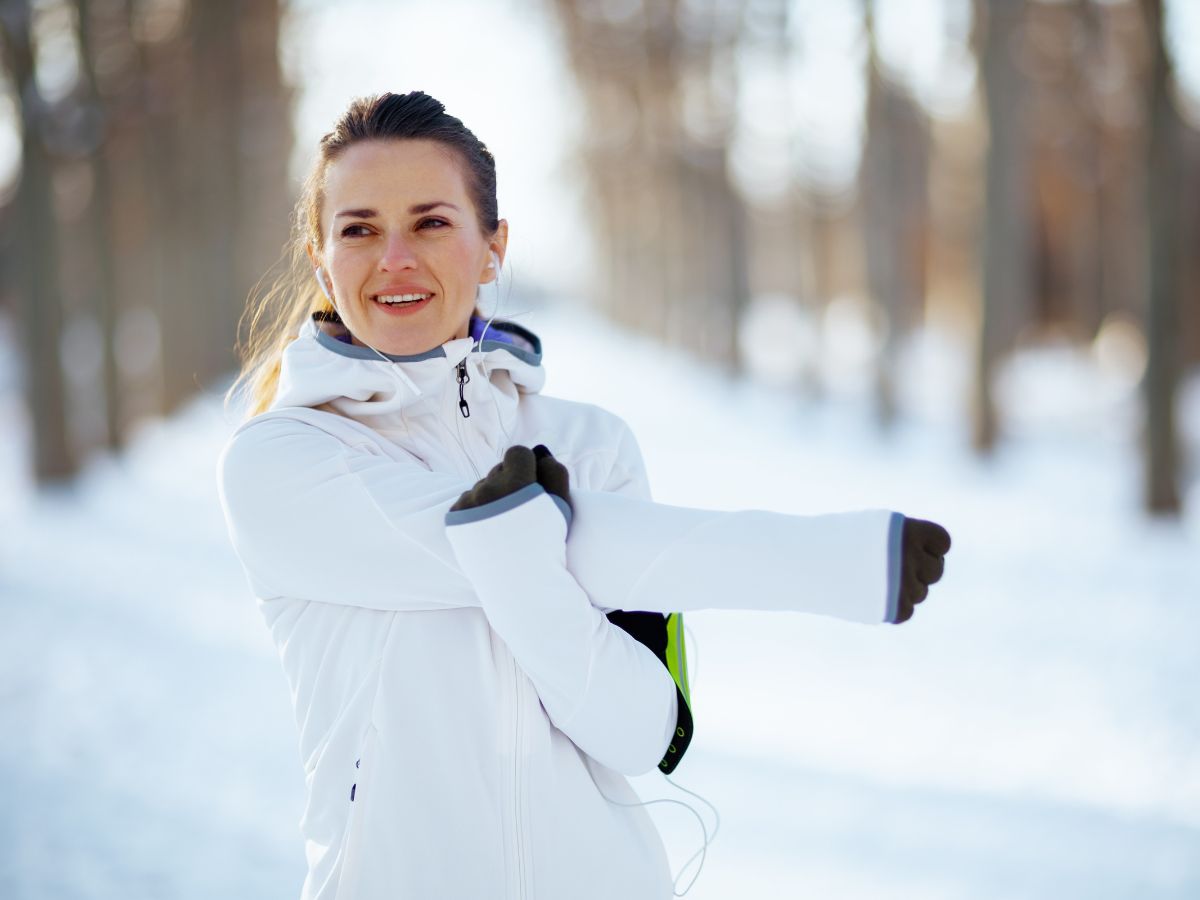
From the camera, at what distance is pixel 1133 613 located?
7301mm

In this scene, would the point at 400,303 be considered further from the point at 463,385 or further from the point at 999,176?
the point at 999,176

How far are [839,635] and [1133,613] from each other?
6.04 ft

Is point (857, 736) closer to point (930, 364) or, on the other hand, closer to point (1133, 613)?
point (1133, 613)

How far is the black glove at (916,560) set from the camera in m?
1.48

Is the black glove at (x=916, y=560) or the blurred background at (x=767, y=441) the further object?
the blurred background at (x=767, y=441)

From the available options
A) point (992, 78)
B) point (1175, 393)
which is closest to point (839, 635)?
point (1175, 393)

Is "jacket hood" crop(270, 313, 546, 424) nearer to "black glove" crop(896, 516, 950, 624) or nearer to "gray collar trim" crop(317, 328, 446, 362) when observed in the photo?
"gray collar trim" crop(317, 328, 446, 362)

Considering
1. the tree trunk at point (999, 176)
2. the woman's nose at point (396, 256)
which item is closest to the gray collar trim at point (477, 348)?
the woman's nose at point (396, 256)

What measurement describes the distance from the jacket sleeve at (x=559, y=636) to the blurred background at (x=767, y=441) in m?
0.87

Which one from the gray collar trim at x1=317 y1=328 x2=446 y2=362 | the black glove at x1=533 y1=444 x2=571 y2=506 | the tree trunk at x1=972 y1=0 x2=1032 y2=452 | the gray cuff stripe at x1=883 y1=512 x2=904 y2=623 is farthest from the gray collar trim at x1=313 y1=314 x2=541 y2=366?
the tree trunk at x1=972 y1=0 x2=1032 y2=452

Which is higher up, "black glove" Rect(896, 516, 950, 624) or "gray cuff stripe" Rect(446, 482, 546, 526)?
"gray cuff stripe" Rect(446, 482, 546, 526)

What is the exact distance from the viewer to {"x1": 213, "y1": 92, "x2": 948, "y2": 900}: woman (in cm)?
154

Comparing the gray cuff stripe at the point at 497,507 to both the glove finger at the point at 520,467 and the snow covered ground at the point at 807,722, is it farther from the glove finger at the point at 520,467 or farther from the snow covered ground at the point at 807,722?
the snow covered ground at the point at 807,722

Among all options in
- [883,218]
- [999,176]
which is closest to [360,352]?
Answer: [999,176]
